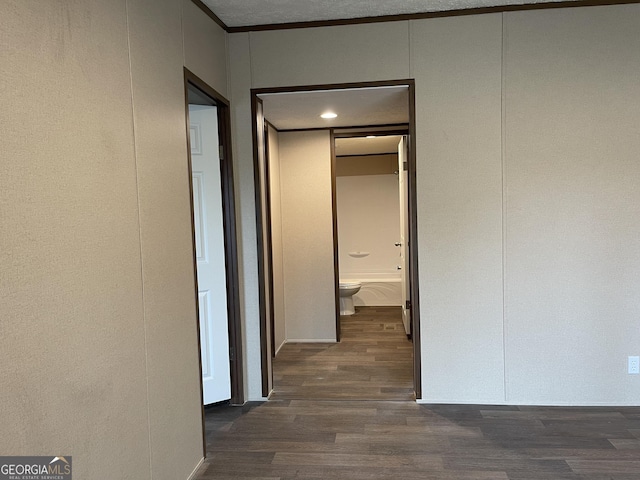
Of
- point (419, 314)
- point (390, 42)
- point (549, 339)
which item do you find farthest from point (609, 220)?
point (390, 42)

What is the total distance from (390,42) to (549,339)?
2299 millimetres

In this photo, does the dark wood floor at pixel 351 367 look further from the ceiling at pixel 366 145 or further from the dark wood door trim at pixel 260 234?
the ceiling at pixel 366 145

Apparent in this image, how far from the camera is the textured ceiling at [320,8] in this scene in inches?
119

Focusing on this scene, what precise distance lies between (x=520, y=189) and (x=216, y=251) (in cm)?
213

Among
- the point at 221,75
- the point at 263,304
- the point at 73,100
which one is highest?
the point at 221,75

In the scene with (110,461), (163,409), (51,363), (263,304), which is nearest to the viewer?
(51,363)

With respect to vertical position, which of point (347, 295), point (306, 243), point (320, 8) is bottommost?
point (347, 295)

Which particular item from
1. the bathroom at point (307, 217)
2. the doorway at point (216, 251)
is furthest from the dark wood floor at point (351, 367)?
the doorway at point (216, 251)

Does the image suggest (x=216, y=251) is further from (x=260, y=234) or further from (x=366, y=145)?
(x=366, y=145)

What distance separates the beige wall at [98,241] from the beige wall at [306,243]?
2593 millimetres

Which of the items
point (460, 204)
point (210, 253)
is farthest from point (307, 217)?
point (460, 204)

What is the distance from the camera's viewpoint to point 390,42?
332 cm

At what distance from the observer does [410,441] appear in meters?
2.85

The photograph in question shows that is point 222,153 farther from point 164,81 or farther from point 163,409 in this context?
point 163,409
